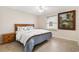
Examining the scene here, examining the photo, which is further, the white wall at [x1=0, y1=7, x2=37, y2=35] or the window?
the window

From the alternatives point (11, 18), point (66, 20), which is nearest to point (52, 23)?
point (66, 20)

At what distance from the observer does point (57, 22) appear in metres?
1.98

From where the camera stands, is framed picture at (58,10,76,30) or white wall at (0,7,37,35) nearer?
white wall at (0,7,37,35)

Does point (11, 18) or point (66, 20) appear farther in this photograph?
point (66, 20)

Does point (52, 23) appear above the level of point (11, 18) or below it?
below

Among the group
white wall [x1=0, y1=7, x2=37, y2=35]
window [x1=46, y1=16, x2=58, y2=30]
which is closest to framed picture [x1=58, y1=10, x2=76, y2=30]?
window [x1=46, y1=16, x2=58, y2=30]

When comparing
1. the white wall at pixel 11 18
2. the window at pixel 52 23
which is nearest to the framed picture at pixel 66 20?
the window at pixel 52 23

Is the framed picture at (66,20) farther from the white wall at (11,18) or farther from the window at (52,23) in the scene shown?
the white wall at (11,18)

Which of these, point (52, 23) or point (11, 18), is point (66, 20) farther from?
point (11, 18)

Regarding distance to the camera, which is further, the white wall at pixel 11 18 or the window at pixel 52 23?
the window at pixel 52 23

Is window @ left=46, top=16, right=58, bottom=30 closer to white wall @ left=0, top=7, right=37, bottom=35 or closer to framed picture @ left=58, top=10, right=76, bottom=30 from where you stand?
framed picture @ left=58, top=10, right=76, bottom=30

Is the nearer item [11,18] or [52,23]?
[11,18]
